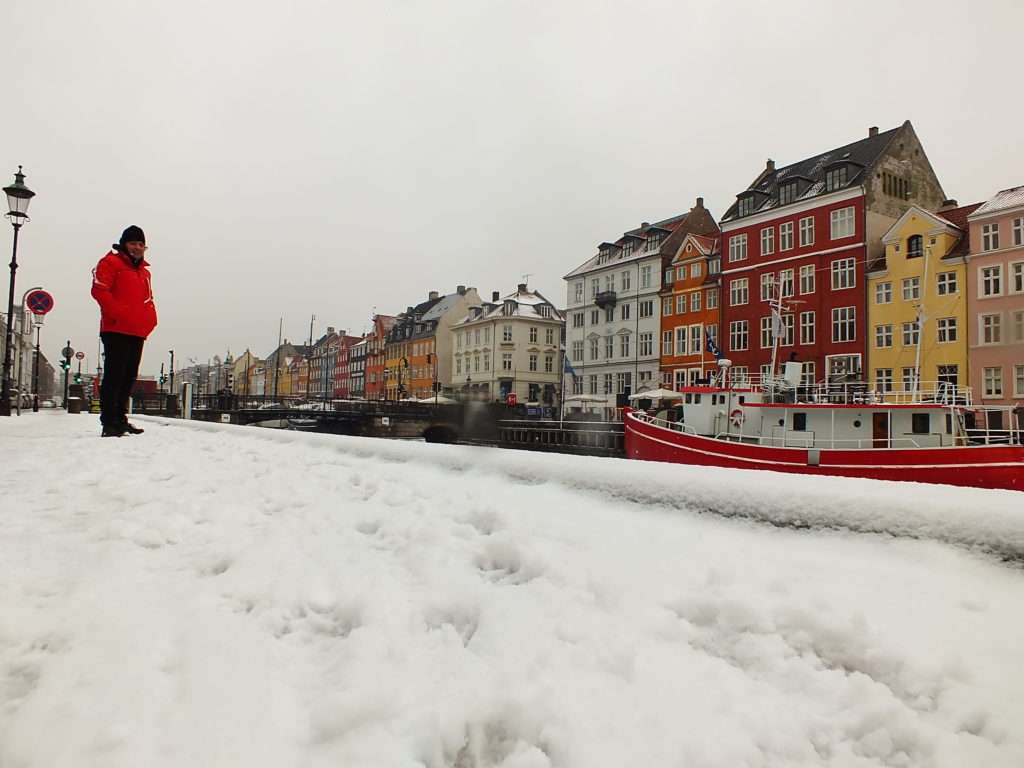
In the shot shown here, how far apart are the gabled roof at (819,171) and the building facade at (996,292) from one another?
7064mm

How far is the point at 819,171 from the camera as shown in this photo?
34719 millimetres

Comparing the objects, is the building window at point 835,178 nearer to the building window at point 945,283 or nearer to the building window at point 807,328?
the building window at point 807,328

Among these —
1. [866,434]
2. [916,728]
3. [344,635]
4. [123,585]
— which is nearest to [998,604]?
[916,728]

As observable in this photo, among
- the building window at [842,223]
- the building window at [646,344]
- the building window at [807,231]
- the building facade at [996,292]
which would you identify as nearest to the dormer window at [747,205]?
the building window at [807,231]

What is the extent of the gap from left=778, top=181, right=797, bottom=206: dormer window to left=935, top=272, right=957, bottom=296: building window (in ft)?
30.4

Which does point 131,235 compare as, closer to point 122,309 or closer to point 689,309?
point 122,309

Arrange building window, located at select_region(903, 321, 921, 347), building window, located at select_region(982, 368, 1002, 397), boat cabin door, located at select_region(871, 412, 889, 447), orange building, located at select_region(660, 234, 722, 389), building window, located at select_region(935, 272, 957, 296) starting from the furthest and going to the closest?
orange building, located at select_region(660, 234, 722, 389), building window, located at select_region(903, 321, 921, 347), building window, located at select_region(935, 272, 957, 296), building window, located at select_region(982, 368, 1002, 397), boat cabin door, located at select_region(871, 412, 889, 447)

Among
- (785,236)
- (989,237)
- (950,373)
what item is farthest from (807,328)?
(989,237)

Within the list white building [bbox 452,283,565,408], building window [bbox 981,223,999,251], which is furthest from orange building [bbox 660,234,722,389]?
white building [bbox 452,283,565,408]

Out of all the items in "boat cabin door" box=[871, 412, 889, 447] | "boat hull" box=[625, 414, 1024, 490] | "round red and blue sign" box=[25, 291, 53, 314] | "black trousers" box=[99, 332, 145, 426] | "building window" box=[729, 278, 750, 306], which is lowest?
"boat hull" box=[625, 414, 1024, 490]

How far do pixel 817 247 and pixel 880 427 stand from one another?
66.4 ft

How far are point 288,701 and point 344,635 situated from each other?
37 cm

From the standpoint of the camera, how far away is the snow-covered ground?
1.46 metres

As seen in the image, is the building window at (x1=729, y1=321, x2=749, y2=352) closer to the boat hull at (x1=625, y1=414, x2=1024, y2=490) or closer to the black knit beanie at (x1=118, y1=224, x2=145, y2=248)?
the boat hull at (x1=625, y1=414, x2=1024, y2=490)
